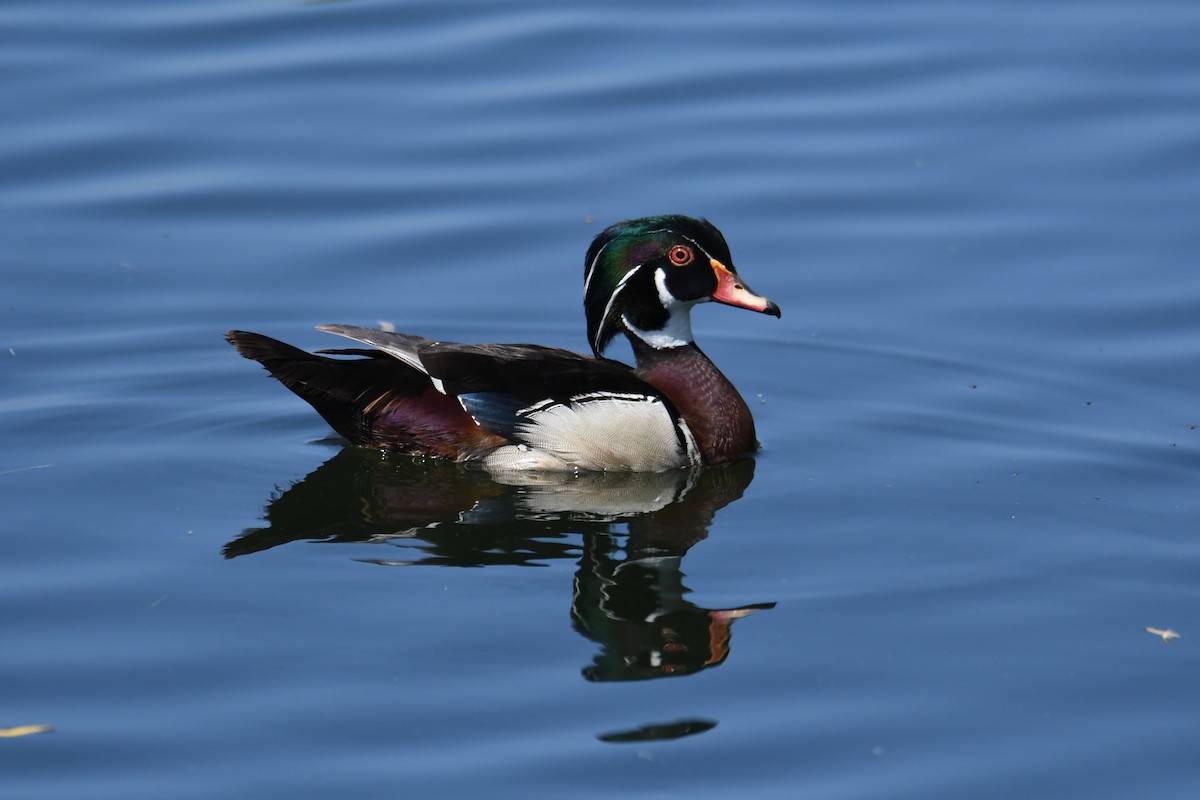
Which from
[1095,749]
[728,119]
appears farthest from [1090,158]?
→ [1095,749]

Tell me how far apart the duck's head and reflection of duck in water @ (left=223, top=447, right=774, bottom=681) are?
931 mm

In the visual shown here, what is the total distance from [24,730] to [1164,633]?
4463 millimetres

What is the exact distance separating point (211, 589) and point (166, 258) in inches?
176

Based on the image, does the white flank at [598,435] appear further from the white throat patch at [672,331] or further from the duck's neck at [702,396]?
the white throat patch at [672,331]

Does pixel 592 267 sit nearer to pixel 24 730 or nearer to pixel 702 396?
pixel 702 396

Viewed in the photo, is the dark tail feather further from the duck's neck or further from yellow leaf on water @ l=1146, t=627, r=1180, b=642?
yellow leaf on water @ l=1146, t=627, r=1180, b=642

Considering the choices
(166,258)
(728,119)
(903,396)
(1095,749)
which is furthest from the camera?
(728,119)

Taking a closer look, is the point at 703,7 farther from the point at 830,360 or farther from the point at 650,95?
the point at 830,360

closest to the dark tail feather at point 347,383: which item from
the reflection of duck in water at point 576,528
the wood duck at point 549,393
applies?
the wood duck at point 549,393

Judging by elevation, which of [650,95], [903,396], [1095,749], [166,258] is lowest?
[1095,749]

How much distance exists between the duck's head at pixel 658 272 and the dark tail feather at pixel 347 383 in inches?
43.7

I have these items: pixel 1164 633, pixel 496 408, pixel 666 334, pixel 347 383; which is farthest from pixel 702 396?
pixel 1164 633

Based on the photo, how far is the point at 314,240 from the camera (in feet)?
40.4

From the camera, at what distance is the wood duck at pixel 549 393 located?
9922 millimetres
